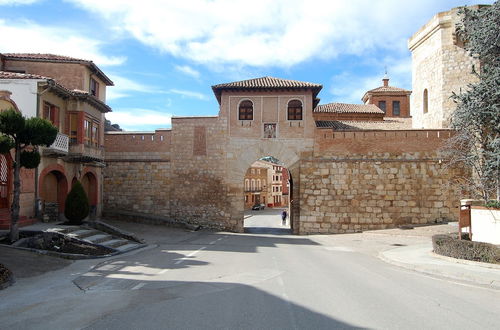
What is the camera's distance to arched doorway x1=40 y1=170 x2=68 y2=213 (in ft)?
63.6

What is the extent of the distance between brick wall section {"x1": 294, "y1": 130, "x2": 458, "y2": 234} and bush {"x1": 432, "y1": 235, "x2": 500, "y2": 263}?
35.3 feet

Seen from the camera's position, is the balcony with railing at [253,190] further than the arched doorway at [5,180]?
Yes

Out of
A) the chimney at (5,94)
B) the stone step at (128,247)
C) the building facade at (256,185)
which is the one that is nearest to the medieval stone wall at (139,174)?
the stone step at (128,247)

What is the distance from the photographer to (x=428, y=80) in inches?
1041

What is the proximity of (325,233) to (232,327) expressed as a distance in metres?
19.8

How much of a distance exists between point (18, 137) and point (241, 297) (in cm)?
988

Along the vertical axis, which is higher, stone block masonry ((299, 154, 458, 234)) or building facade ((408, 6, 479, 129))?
building facade ((408, 6, 479, 129))

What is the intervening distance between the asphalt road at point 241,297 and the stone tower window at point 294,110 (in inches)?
558

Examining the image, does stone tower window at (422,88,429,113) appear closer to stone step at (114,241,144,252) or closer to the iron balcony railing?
stone step at (114,241,144,252)

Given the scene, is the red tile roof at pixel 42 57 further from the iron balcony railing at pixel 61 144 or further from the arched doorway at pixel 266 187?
the arched doorway at pixel 266 187

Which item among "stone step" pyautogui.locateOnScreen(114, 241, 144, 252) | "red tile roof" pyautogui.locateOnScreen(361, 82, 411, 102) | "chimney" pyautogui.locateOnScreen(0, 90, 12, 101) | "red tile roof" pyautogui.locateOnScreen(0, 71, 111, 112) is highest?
"red tile roof" pyautogui.locateOnScreen(361, 82, 411, 102)

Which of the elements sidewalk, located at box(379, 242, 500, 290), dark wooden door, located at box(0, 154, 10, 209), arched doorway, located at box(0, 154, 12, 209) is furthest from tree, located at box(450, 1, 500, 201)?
dark wooden door, located at box(0, 154, 10, 209)

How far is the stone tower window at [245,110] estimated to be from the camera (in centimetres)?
2591

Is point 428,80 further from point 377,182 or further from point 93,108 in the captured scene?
point 93,108
